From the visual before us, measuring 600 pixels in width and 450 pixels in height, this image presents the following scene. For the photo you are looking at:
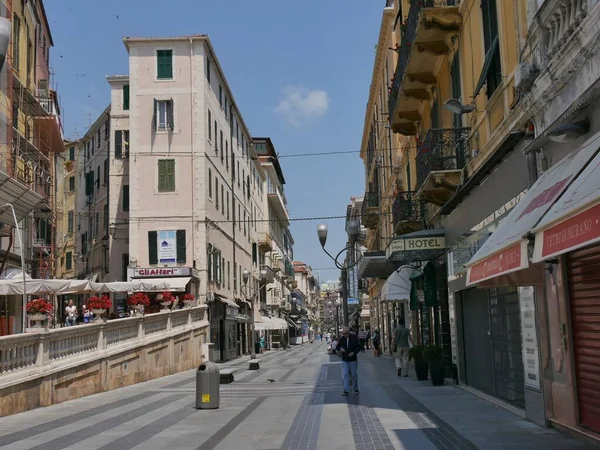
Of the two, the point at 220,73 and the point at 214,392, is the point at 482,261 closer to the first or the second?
the point at 214,392

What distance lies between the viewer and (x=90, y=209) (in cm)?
4591

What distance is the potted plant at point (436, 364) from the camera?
17.6 meters

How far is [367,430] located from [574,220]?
18.7ft

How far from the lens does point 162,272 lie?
35.9m

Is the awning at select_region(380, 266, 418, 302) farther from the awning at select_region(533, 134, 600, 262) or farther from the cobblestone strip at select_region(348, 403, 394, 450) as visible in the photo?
the awning at select_region(533, 134, 600, 262)

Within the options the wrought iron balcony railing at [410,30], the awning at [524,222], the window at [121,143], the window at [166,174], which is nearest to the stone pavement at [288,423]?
the awning at [524,222]

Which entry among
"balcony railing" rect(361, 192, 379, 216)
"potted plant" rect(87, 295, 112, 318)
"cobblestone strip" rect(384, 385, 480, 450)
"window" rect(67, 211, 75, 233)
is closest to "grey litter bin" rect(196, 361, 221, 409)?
"cobblestone strip" rect(384, 385, 480, 450)

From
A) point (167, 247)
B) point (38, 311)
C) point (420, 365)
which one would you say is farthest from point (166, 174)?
point (420, 365)

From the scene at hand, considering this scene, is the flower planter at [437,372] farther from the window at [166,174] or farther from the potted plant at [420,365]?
the window at [166,174]

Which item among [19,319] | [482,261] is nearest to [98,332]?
[19,319]

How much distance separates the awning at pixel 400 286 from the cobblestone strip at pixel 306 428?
30.4 feet

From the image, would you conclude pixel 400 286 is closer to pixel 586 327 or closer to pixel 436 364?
pixel 436 364

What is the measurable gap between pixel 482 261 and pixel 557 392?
2261 millimetres

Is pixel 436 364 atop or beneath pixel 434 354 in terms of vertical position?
beneath
